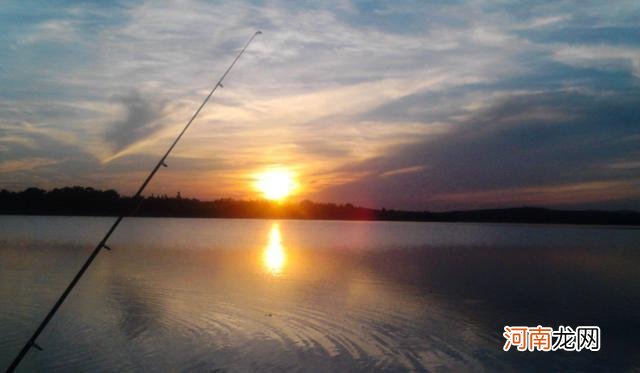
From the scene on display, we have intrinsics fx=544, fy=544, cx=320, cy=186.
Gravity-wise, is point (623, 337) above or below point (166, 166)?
below

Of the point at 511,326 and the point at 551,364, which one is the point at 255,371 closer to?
the point at 551,364

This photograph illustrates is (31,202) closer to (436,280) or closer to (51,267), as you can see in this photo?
(51,267)

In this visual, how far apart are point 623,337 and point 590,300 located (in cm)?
527

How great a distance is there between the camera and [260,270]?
24422 mm

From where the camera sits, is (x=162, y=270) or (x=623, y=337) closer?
(x=623, y=337)

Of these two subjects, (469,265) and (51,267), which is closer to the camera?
(51,267)

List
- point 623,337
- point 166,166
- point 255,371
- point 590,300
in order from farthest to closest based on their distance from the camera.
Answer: point 590,300 → point 623,337 → point 255,371 → point 166,166

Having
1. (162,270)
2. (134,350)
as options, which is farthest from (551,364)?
(162,270)

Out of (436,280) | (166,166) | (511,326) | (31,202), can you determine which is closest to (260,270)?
(436,280)

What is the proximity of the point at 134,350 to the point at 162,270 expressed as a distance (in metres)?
13.2

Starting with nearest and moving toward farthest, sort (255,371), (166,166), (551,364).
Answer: (166,166)
(255,371)
(551,364)

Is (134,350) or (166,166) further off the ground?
(166,166)

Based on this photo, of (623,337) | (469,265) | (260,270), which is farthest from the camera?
(469,265)

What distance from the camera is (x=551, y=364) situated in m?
10.0
